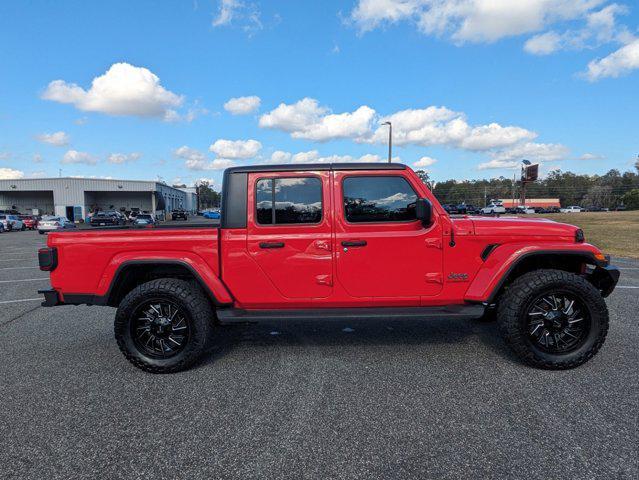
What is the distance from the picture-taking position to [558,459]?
2.38m

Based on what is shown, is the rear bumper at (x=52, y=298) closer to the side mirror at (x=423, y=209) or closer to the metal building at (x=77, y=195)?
the side mirror at (x=423, y=209)

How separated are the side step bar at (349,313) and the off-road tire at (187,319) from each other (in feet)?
0.72

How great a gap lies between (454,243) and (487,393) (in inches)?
51.4

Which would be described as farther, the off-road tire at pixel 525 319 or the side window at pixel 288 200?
the side window at pixel 288 200

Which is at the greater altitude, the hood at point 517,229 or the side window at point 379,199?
the side window at point 379,199

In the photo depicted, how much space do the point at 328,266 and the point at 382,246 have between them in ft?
1.75

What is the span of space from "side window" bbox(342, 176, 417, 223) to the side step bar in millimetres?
862

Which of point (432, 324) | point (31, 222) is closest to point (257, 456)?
point (432, 324)

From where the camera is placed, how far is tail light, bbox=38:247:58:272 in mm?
3754

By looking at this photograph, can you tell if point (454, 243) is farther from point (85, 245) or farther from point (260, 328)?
point (85, 245)

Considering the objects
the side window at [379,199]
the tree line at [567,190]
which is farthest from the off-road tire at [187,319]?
the tree line at [567,190]

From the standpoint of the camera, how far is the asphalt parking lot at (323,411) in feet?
7.76

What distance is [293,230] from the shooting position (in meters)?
3.75

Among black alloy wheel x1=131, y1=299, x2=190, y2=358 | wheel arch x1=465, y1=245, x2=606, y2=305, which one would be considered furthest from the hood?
black alloy wheel x1=131, y1=299, x2=190, y2=358
